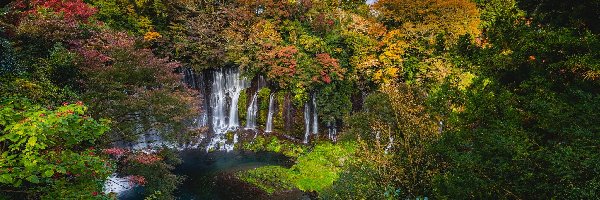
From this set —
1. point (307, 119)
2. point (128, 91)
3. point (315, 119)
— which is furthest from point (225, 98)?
point (128, 91)

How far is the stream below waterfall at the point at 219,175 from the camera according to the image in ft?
56.1

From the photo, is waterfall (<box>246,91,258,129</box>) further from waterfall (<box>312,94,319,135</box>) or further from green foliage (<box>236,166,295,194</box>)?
green foliage (<box>236,166,295,194</box>)

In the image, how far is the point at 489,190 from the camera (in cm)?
724

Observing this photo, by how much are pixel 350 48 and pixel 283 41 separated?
4.89 metres

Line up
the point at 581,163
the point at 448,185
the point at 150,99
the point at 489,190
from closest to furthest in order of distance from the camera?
the point at 581,163
the point at 489,190
the point at 448,185
the point at 150,99

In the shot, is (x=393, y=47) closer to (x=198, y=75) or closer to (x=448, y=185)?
(x=198, y=75)

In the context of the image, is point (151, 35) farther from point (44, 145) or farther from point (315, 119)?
point (44, 145)

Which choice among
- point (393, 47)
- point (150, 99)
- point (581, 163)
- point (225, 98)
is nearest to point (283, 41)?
point (225, 98)

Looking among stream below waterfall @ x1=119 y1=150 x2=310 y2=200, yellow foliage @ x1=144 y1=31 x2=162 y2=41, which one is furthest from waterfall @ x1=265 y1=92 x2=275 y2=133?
yellow foliage @ x1=144 y1=31 x2=162 y2=41


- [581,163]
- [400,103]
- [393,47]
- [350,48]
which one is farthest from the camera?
[350,48]

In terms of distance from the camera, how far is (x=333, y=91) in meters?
24.9

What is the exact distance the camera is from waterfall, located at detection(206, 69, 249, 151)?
26078 millimetres

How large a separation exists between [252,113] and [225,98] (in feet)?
7.98

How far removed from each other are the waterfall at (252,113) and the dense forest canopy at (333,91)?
46 cm
